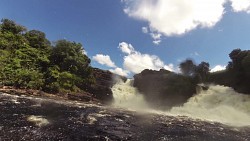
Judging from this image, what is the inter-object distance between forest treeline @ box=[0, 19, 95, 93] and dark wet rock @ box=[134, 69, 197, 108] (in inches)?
511

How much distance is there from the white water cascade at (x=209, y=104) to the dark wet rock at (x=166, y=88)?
1456mm

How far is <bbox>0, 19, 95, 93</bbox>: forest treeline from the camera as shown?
129 ft

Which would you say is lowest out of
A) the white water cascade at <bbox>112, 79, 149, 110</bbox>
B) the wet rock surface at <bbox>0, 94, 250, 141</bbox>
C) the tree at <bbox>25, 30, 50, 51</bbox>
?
the wet rock surface at <bbox>0, 94, 250, 141</bbox>

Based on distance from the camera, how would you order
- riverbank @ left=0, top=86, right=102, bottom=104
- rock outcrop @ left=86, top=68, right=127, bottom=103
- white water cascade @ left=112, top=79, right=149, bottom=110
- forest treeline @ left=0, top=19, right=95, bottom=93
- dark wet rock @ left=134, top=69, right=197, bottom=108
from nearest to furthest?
riverbank @ left=0, top=86, right=102, bottom=104 → forest treeline @ left=0, top=19, right=95, bottom=93 → rock outcrop @ left=86, top=68, right=127, bottom=103 → dark wet rock @ left=134, top=69, right=197, bottom=108 → white water cascade @ left=112, top=79, right=149, bottom=110

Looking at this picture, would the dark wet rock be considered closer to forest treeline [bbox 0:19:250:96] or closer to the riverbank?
forest treeline [bbox 0:19:250:96]

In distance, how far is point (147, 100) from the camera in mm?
55719

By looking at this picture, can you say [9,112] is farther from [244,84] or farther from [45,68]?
[244,84]

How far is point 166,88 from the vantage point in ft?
177

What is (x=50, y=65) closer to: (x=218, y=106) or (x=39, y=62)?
(x=39, y=62)

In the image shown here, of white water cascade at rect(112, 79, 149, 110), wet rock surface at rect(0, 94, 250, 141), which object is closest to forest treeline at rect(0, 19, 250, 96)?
white water cascade at rect(112, 79, 149, 110)

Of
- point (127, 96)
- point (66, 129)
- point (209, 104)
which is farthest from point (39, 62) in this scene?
point (209, 104)

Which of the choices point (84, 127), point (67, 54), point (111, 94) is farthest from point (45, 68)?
point (84, 127)

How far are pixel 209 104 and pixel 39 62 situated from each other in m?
32.4

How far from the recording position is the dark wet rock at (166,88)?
2069 inches
